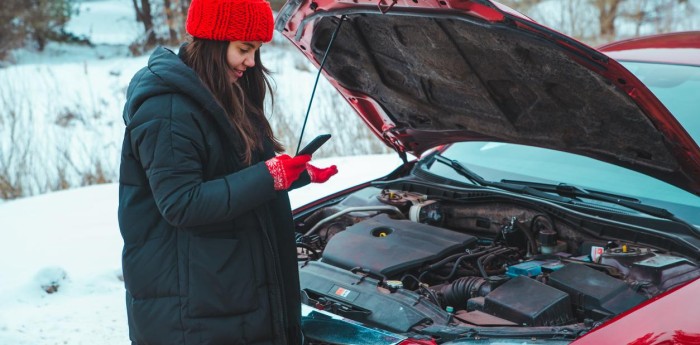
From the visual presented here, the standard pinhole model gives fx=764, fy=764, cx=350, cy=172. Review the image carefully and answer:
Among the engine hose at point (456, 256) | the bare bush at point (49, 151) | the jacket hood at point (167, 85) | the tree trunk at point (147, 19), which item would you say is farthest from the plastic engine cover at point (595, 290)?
the tree trunk at point (147, 19)

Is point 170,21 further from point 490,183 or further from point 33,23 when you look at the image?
point 490,183

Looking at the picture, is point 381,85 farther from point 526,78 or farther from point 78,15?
point 78,15

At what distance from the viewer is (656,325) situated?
213 cm

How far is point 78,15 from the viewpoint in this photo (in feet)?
50.4

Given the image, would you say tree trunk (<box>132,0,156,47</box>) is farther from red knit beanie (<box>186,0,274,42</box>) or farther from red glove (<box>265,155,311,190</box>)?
red glove (<box>265,155,311,190</box>)

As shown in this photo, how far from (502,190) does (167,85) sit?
1627 mm

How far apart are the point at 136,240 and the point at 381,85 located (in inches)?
60.5

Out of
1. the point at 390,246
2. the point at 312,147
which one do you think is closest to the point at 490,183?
the point at 390,246

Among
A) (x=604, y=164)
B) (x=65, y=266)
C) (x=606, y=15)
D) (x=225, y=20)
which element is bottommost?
(x=65, y=266)

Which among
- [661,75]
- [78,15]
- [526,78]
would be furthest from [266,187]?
[78,15]

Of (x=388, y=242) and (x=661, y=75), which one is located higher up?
(x=661, y=75)

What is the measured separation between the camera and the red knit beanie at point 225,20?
2139 millimetres

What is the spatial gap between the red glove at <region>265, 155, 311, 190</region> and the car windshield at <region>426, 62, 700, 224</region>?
1.42 meters

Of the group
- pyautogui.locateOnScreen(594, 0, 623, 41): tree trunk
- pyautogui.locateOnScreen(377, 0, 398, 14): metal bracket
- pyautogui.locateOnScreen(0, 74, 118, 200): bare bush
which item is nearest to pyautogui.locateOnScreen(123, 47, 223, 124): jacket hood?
pyautogui.locateOnScreen(377, 0, 398, 14): metal bracket
